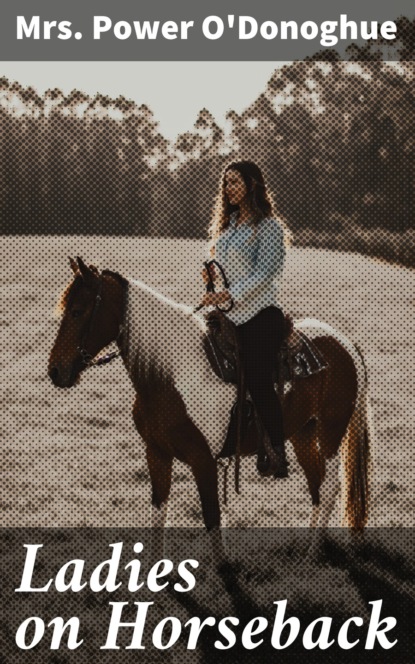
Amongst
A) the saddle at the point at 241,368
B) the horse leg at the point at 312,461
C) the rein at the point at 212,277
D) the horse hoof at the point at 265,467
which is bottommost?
the horse leg at the point at 312,461

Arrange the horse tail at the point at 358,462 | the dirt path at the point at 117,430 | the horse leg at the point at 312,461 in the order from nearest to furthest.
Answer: the horse tail at the point at 358,462, the horse leg at the point at 312,461, the dirt path at the point at 117,430

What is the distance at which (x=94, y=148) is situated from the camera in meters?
69.0

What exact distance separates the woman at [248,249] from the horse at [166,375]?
34 centimetres

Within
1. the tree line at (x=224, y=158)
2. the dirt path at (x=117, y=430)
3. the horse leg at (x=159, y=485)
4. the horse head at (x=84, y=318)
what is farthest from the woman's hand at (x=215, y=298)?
the tree line at (x=224, y=158)

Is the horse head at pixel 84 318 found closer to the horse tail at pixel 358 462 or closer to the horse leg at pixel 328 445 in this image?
the horse leg at pixel 328 445

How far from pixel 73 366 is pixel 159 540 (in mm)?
1417

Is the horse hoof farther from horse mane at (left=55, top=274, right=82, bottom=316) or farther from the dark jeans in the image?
horse mane at (left=55, top=274, right=82, bottom=316)

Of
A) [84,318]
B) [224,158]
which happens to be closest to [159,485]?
[84,318]

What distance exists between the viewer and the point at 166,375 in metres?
5.72

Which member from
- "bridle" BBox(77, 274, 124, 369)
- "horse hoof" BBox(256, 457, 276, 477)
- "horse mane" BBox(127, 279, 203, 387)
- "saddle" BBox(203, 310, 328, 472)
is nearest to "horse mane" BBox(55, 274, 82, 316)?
"bridle" BBox(77, 274, 124, 369)

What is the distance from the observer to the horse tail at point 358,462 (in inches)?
266

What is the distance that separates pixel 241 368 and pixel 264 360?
0.17 meters

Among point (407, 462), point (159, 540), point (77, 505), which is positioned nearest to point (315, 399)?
point (159, 540)

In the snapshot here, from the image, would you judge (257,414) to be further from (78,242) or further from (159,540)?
(78,242)
